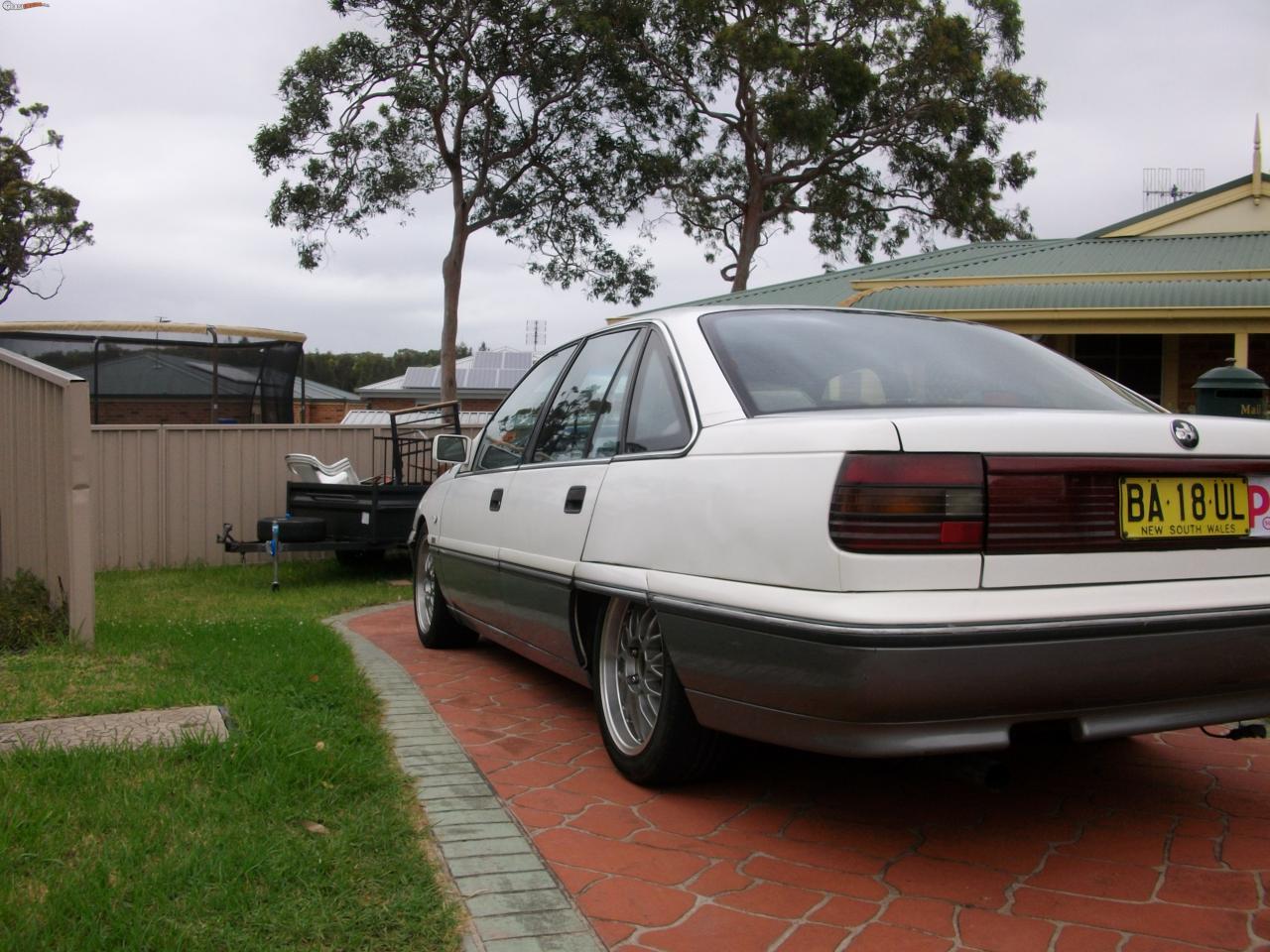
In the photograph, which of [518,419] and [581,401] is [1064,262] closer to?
[518,419]

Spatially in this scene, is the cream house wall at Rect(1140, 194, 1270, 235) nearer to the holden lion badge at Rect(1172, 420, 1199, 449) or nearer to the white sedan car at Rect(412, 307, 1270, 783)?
the white sedan car at Rect(412, 307, 1270, 783)

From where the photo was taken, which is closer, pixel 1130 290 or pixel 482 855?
pixel 482 855

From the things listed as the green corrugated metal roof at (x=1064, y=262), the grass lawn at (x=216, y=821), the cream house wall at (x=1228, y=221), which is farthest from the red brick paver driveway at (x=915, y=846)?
the cream house wall at (x=1228, y=221)

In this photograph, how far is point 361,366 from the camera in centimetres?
9931

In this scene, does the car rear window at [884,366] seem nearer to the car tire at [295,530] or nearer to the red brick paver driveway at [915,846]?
the red brick paver driveway at [915,846]

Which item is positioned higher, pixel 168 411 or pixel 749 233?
pixel 749 233

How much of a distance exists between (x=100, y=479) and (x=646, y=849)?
955 centimetres

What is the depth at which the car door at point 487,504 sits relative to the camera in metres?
5.26

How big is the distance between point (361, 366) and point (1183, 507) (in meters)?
99.7

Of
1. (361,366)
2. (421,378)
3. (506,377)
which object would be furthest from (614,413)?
(361,366)

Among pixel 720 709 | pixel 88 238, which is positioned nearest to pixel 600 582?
pixel 720 709

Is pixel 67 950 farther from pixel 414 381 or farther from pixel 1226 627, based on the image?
pixel 414 381

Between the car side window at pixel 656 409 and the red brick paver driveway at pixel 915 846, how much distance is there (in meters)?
1.13

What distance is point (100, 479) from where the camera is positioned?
448 inches
